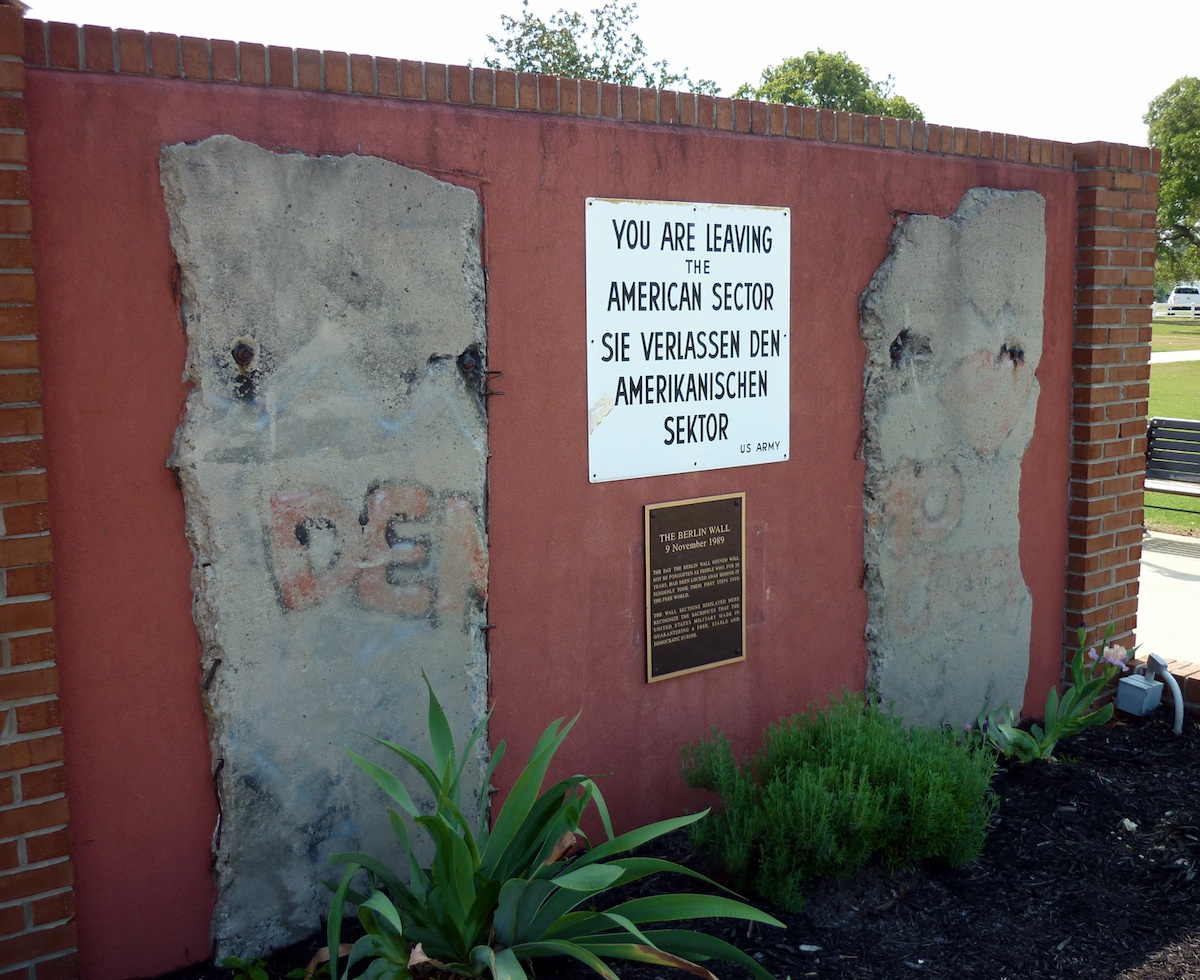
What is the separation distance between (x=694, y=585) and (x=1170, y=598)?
4.74 m

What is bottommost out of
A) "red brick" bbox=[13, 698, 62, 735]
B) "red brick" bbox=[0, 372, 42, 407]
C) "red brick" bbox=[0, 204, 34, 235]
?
"red brick" bbox=[13, 698, 62, 735]

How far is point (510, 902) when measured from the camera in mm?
2783

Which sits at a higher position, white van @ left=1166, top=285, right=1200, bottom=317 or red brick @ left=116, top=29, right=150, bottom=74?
white van @ left=1166, top=285, right=1200, bottom=317

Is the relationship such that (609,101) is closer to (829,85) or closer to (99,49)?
(99,49)

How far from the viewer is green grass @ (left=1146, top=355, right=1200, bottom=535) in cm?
1009

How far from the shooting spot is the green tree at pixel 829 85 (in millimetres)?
38344

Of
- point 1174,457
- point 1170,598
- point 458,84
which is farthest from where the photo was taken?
point 1174,457

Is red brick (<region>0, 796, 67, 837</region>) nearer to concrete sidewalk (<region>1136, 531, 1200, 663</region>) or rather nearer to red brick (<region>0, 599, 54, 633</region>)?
red brick (<region>0, 599, 54, 633</region>)

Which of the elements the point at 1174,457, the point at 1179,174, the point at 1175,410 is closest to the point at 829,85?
the point at 1179,174

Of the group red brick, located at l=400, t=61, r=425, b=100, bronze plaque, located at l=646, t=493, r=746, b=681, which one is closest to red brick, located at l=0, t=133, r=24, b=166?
red brick, located at l=400, t=61, r=425, b=100

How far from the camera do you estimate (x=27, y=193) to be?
109 inches

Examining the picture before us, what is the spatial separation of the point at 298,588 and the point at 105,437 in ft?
2.24

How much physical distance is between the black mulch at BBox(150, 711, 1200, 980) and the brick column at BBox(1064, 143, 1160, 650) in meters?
1.20

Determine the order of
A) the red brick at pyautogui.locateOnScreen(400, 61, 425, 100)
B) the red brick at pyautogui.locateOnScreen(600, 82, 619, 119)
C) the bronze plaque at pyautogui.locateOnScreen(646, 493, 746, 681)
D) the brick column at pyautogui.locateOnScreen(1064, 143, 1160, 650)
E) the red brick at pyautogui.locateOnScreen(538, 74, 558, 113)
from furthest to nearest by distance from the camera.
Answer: the brick column at pyautogui.locateOnScreen(1064, 143, 1160, 650) < the bronze plaque at pyautogui.locateOnScreen(646, 493, 746, 681) < the red brick at pyautogui.locateOnScreen(600, 82, 619, 119) < the red brick at pyautogui.locateOnScreen(538, 74, 558, 113) < the red brick at pyautogui.locateOnScreen(400, 61, 425, 100)
